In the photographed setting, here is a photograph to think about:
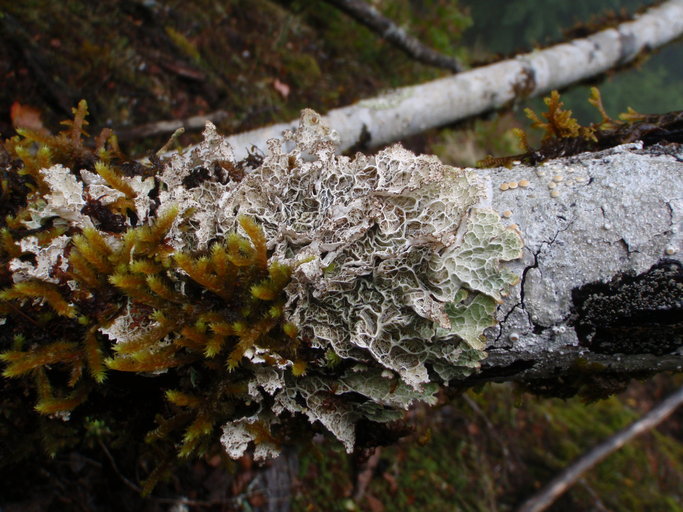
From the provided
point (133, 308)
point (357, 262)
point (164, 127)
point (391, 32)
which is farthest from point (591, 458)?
point (391, 32)

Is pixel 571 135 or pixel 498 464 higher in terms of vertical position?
pixel 571 135

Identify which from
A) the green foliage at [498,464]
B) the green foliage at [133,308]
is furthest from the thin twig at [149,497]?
the green foliage at [133,308]

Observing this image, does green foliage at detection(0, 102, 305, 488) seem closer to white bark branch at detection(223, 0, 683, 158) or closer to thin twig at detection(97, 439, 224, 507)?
thin twig at detection(97, 439, 224, 507)

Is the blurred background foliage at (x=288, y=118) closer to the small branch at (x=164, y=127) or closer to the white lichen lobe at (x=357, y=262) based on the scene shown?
the small branch at (x=164, y=127)

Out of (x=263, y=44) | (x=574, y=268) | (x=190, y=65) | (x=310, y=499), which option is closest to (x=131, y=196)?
(x=574, y=268)

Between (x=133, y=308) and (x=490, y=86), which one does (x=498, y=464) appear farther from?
(x=133, y=308)

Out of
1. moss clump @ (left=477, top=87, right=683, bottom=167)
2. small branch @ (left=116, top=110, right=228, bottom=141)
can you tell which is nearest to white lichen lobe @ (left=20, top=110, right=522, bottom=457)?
moss clump @ (left=477, top=87, right=683, bottom=167)
